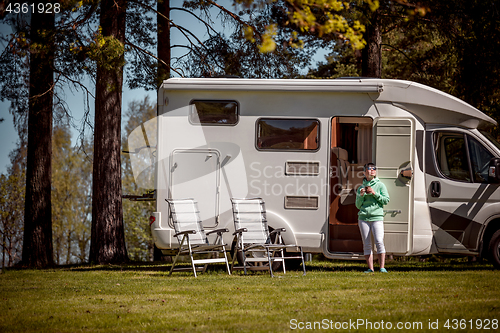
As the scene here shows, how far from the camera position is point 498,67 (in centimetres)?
1112

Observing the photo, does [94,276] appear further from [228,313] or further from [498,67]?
[498,67]

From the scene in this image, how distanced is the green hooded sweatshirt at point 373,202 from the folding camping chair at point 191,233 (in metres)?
1.94

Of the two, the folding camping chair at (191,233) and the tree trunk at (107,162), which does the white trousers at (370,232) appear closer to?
the folding camping chair at (191,233)

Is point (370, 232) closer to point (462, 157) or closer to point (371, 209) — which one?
point (371, 209)

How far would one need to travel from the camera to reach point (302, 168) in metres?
8.09

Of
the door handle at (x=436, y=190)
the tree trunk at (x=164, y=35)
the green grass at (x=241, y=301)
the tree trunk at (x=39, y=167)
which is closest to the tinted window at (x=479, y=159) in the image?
the door handle at (x=436, y=190)

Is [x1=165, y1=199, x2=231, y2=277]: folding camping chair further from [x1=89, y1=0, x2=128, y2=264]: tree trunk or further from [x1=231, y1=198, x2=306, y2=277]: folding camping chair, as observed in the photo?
[x1=89, y1=0, x2=128, y2=264]: tree trunk

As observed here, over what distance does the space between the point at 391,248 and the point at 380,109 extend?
6.66 ft

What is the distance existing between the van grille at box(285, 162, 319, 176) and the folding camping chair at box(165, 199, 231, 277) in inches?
51.1

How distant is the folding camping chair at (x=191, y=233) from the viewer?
25.7 feet

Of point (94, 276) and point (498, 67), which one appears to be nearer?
point (94, 276)

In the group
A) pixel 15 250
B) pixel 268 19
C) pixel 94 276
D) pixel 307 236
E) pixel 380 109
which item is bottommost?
pixel 15 250

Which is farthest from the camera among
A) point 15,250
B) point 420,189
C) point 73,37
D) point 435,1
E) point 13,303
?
point 15,250

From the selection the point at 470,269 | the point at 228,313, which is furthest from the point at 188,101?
the point at 470,269
